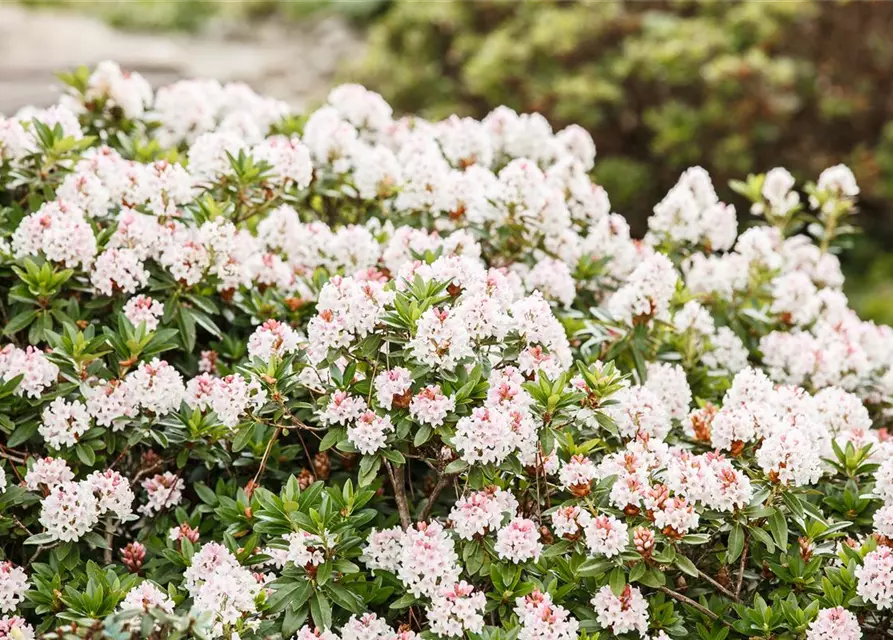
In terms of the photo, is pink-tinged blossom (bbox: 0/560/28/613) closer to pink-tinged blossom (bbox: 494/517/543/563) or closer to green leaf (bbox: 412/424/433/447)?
green leaf (bbox: 412/424/433/447)

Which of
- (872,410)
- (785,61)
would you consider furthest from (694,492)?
(785,61)

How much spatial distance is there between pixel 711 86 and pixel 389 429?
18.7 ft

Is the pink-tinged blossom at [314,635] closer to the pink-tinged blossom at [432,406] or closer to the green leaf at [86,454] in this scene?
the pink-tinged blossom at [432,406]

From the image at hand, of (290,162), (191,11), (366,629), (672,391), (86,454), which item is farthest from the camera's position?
(191,11)

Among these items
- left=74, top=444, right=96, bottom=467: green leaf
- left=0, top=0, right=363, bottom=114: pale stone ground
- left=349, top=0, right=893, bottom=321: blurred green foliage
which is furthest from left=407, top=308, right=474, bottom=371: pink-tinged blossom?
left=0, top=0, right=363, bottom=114: pale stone ground

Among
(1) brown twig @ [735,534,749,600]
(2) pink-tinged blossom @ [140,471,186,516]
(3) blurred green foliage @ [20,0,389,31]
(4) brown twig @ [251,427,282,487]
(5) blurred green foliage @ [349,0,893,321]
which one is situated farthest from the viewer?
(3) blurred green foliage @ [20,0,389,31]

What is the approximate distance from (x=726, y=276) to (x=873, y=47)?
4880 millimetres

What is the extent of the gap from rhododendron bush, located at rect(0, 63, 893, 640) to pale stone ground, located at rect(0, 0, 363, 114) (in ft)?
20.9

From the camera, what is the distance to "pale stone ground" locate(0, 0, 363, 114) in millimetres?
9922

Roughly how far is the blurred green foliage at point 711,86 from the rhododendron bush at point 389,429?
4.24 meters

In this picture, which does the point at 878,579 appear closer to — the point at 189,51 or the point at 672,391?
the point at 672,391

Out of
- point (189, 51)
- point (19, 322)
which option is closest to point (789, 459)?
point (19, 322)

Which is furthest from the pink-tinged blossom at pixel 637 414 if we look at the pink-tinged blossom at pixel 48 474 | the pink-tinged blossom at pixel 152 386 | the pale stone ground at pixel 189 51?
the pale stone ground at pixel 189 51

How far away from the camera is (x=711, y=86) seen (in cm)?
724
